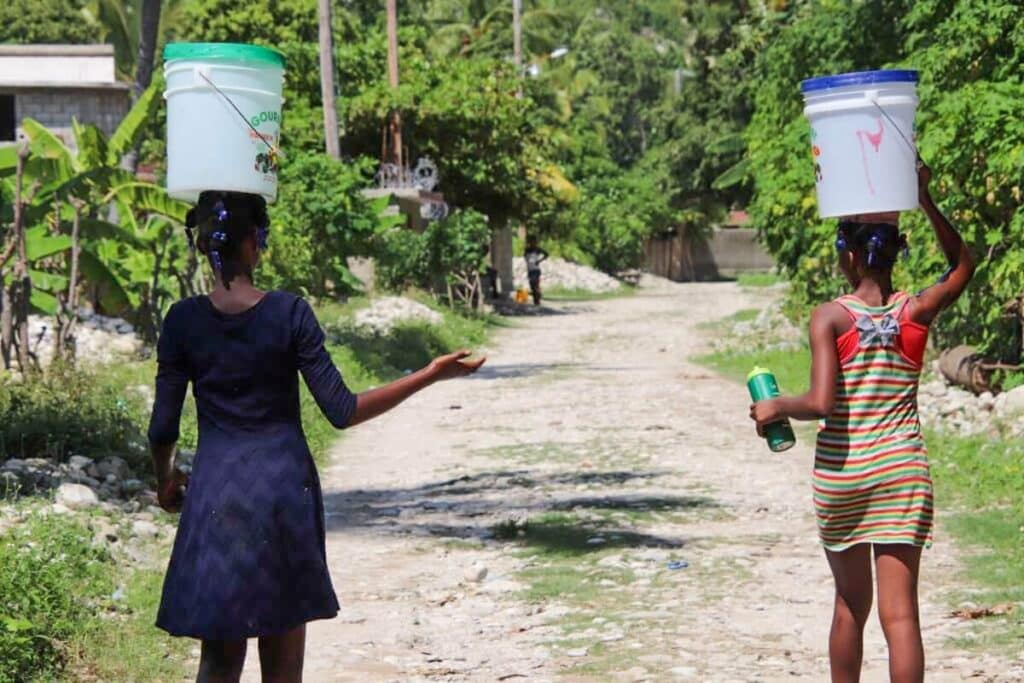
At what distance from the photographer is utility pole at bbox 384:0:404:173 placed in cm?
3644

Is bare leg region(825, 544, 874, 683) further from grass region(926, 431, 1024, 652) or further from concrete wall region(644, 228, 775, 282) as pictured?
concrete wall region(644, 228, 775, 282)

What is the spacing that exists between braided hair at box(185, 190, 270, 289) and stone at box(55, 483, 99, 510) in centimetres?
507

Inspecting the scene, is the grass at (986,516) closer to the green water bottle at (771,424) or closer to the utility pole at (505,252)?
the green water bottle at (771,424)

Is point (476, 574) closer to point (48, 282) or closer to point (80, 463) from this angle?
point (80, 463)

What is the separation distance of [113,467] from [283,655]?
21.2 feet

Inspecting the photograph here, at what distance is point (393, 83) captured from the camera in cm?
3669

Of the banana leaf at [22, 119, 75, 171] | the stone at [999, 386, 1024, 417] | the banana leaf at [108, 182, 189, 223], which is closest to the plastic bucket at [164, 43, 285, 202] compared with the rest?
the stone at [999, 386, 1024, 417]

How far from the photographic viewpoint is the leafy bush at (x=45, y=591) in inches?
251

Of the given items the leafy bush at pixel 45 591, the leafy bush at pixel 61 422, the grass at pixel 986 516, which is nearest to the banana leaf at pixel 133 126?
the leafy bush at pixel 61 422

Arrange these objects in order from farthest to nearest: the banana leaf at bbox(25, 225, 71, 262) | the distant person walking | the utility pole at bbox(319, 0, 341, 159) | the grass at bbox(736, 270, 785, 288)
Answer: the grass at bbox(736, 270, 785, 288), the distant person walking, the utility pole at bbox(319, 0, 341, 159), the banana leaf at bbox(25, 225, 71, 262)

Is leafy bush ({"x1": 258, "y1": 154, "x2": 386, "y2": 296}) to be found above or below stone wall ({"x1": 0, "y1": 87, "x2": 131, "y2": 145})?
below

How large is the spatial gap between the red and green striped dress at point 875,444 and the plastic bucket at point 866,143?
13.2 inches

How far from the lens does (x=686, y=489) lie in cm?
1190

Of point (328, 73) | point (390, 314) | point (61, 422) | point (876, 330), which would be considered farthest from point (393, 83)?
point (876, 330)
